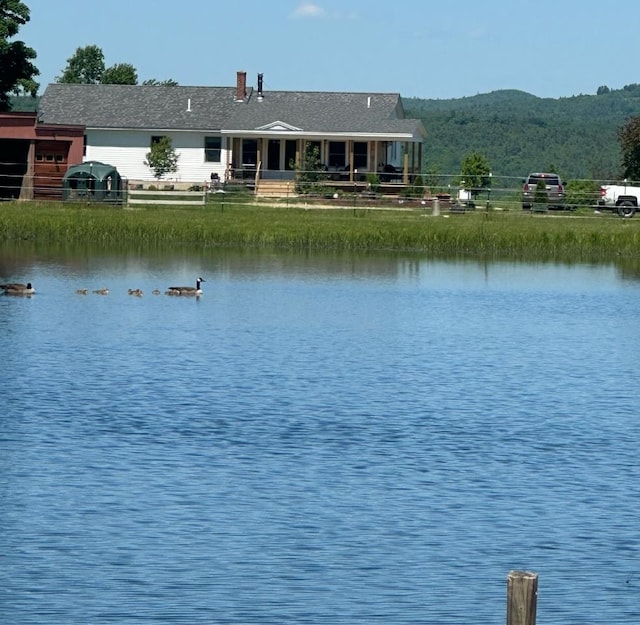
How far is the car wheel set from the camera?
226 ft

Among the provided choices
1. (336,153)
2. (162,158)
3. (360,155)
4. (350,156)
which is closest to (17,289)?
(350,156)

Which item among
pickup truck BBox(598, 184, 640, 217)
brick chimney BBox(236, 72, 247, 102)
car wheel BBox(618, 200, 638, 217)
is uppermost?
brick chimney BBox(236, 72, 247, 102)

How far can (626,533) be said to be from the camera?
59.8ft

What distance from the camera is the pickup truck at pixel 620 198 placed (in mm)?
69875

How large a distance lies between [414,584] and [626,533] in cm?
320

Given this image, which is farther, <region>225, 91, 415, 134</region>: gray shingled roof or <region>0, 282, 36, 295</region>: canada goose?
<region>225, 91, 415, 134</region>: gray shingled roof

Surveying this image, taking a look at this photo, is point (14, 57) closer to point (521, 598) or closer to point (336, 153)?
point (336, 153)

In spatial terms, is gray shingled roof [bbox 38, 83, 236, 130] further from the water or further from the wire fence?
the water

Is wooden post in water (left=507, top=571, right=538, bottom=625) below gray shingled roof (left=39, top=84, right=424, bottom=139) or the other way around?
below

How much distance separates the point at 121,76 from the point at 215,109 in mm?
43571

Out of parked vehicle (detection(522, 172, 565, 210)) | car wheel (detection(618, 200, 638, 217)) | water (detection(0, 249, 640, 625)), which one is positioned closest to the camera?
water (detection(0, 249, 640, 625))

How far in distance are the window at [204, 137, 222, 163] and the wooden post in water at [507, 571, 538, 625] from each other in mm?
73305

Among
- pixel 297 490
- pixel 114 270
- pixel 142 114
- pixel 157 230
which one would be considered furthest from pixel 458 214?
pixel 297 490

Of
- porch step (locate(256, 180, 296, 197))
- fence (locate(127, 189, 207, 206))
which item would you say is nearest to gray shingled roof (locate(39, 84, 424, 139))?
porch step (locate(256, 180, 296, 197))
